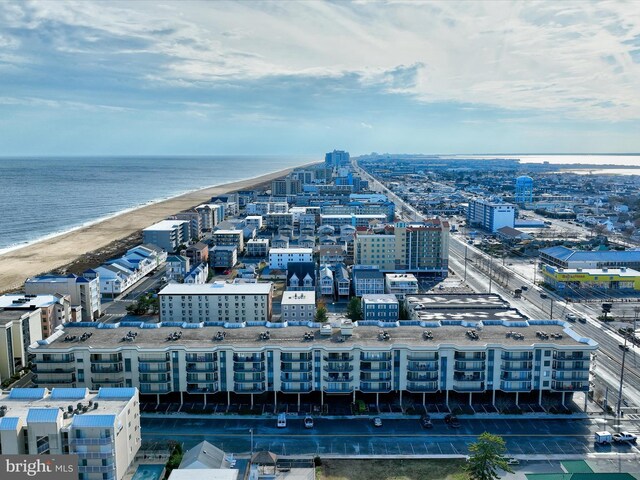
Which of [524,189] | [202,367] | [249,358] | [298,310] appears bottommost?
[298,310]

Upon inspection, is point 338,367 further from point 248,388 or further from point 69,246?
point 69,246

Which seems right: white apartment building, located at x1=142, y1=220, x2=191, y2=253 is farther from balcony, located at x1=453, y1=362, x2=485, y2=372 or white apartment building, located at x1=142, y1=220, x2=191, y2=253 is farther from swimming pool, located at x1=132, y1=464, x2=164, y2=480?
balcony, located at x1=453, y1=362, x2=485, y2=372

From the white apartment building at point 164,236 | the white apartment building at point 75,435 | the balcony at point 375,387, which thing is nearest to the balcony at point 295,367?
the balcony at point 375,387

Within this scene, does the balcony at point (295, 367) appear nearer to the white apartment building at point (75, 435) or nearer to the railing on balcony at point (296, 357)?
the railing on balcony at point (296, 357)

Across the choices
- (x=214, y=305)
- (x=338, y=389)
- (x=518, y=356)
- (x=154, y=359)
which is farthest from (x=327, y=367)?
(x=214, y=305)

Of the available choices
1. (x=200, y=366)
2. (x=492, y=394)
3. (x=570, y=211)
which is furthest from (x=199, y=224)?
(x=570, y=211)

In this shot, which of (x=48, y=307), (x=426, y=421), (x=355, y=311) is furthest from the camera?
(x=355, y=311)
